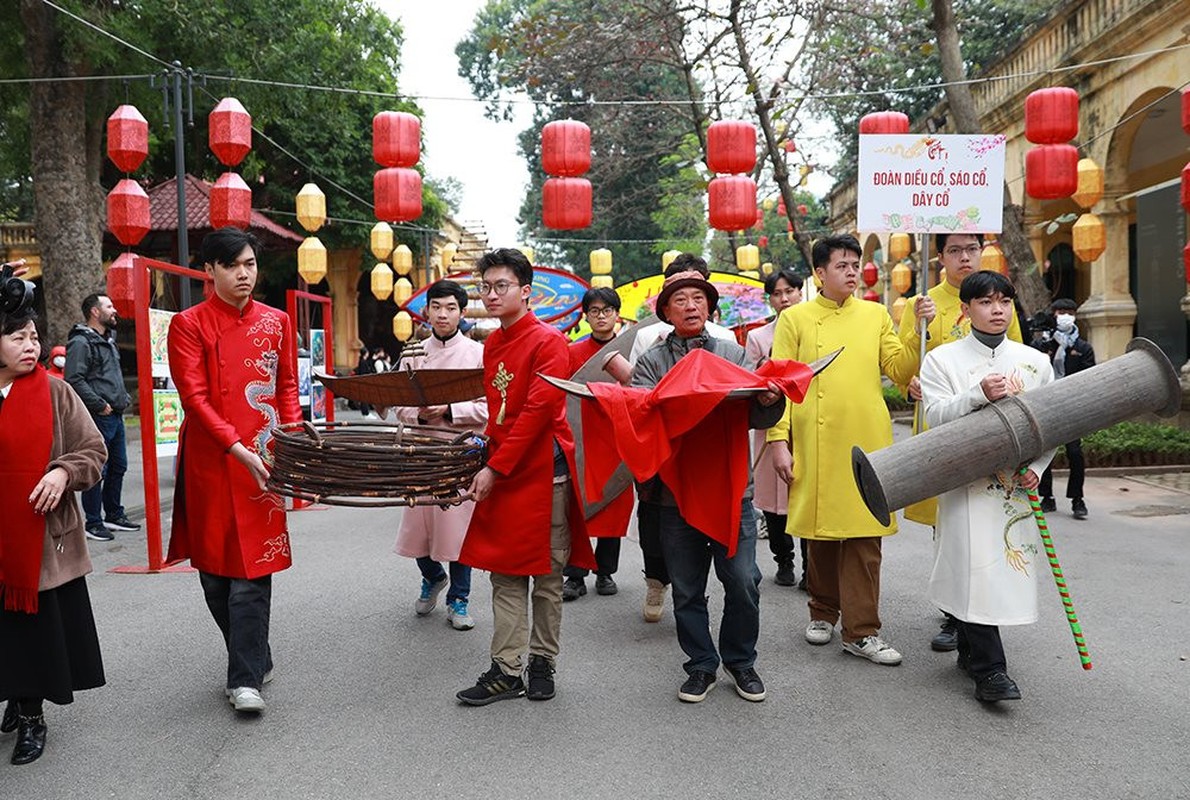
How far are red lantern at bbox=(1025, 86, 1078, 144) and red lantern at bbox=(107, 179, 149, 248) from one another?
9348 millimetres

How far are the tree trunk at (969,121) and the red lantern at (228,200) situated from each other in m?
7.70

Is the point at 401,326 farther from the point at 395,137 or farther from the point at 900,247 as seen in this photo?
the point at 395,137

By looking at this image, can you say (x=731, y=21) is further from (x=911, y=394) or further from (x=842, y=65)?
(x=911, y=394)

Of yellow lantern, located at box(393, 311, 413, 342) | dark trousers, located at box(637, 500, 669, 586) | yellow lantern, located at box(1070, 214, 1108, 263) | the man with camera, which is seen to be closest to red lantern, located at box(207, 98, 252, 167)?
the man with camera

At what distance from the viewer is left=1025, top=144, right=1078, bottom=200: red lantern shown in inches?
404

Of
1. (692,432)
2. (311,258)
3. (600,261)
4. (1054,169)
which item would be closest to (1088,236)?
(1054,169)

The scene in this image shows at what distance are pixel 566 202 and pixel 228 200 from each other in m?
3.92

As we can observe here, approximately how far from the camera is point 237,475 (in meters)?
3.89

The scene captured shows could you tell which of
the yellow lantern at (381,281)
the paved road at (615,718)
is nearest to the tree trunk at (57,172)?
the yellow lantern at (381,281)

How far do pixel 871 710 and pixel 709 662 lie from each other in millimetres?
659

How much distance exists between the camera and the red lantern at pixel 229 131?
34.0 ft

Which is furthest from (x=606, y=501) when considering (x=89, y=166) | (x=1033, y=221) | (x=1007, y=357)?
(x=89, y=166)

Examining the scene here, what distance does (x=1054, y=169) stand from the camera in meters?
10.3

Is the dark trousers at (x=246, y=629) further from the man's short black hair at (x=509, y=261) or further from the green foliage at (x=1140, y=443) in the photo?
the green foliage at (x=1140, y=443)
